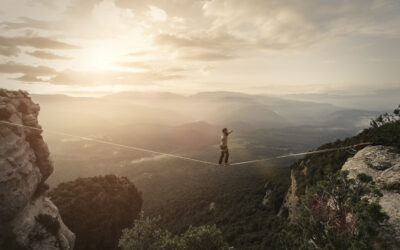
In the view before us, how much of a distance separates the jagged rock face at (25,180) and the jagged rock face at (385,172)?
4380cm

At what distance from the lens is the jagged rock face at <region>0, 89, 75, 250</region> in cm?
2877

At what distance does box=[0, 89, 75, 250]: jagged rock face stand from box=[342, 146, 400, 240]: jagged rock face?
4380cm

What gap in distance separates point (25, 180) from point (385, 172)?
1892 inches

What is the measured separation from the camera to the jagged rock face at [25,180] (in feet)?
94.4

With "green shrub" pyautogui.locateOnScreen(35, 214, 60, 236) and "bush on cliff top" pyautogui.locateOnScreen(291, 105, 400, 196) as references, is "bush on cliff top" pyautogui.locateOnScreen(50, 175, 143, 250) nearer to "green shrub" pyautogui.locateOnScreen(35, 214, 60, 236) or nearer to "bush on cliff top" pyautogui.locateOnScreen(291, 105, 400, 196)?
"green shrub" pyautogui.locateOnScreen(35, 214, 60, 236)

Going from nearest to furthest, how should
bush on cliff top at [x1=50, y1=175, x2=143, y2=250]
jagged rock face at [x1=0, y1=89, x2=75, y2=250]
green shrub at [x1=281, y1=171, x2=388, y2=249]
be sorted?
green shrub at [x1=281, y1=171, x2=388, y2=249]
jagged rock face at [x1=0, y1=89, x2=75, y2=250]
bush on cliff top at [x1=50, y1=175, x2=143, y2=250]

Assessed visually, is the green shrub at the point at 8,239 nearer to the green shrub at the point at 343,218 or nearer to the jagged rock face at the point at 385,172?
the green shrub at the point at 343,218

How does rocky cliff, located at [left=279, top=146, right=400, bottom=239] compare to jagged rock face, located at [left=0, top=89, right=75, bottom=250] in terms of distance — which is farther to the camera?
jagged rock face, located at [left=0, top=89, right=75, bottom=250]

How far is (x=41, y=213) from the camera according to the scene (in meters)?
34.8

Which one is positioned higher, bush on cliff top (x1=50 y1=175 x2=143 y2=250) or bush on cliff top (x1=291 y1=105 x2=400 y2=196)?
Answer: bush on cliff top (x1=291 y1=105 x2=400 y2=196)

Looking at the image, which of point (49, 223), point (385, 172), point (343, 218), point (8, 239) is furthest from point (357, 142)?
point (8, 239)

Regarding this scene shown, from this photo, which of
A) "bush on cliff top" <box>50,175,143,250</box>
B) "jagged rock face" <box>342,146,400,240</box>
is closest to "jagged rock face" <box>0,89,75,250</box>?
"bush on cliff top" <box>50,175,143,250</box>

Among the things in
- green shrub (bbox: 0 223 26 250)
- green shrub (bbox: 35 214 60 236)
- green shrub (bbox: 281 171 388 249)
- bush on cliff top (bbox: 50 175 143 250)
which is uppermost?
green shrub (bbox: 281 171 388 249)

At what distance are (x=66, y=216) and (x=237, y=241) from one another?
4868 centimetres
